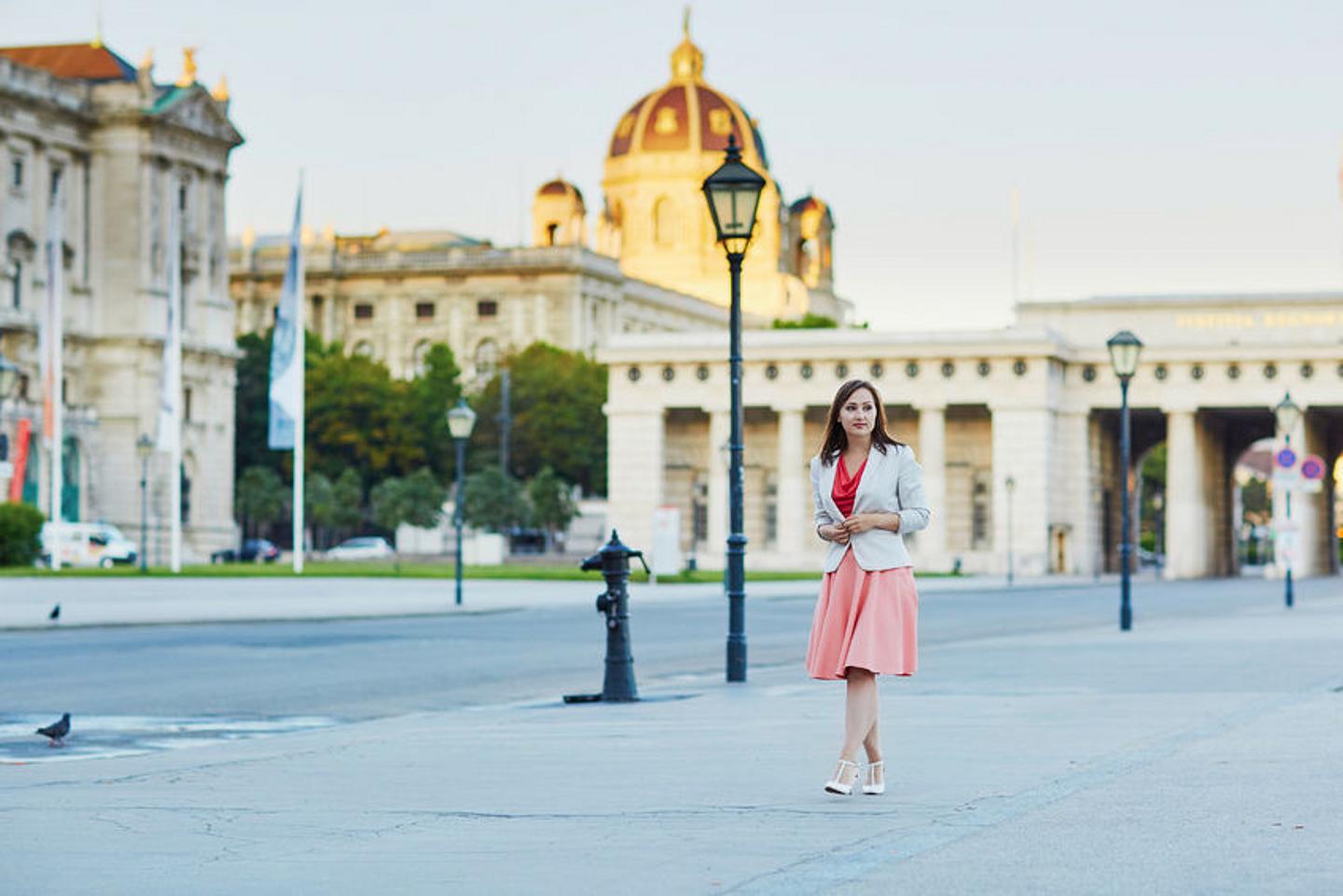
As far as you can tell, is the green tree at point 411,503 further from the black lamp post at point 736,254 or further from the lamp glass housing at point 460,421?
the black lamp post at point 736,254

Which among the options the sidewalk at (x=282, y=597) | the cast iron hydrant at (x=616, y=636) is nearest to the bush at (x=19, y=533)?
the sidewalk at (x=282, y=597)

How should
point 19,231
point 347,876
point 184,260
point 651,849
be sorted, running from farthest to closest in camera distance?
point 184,260 → point 19,231 → point 651,849 → point 347,876

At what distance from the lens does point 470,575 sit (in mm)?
71875

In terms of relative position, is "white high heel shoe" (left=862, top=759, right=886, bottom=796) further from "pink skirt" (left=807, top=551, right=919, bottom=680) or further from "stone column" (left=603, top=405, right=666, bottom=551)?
"stone column" (left=603, top=405, right=666, bottom=551)

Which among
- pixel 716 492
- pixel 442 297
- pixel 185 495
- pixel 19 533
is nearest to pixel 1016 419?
pixel 716 492

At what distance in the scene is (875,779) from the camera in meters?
12.0

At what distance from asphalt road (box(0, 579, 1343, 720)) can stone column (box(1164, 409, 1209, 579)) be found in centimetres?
5873

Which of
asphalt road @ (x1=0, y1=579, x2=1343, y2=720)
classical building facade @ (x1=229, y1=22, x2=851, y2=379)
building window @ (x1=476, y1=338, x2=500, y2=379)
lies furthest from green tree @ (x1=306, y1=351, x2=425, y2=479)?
asphalt road @ (x1=0, y1=579, x2=1343, y2=720)

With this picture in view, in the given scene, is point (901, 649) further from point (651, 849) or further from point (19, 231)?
point (19, 231)

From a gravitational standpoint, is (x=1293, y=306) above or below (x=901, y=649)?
above

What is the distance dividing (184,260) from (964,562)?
33.9m

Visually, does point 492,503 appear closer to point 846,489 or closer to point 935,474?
point 935,474

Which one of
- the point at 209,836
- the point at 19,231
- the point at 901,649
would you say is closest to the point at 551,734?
the point at 901,649

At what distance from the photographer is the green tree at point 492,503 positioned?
348 feet
